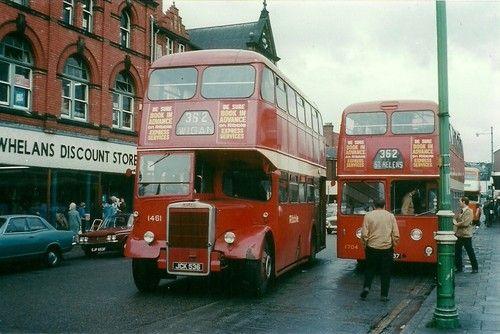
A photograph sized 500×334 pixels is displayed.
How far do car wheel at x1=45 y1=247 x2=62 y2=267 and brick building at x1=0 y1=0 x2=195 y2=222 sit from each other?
6791 millimetres

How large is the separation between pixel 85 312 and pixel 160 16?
25314 mm

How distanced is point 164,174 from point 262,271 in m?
2.53

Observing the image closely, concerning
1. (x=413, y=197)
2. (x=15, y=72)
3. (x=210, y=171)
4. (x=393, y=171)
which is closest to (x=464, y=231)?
(x=413, y=197)

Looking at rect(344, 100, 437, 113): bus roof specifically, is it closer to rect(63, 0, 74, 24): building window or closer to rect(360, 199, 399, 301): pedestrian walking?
rect(360, 199, 399, 301): pedestrian walking

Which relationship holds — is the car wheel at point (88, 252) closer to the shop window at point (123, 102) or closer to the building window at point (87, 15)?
the shop window at point (123, 102)

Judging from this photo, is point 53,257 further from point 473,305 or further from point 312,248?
point 473,305

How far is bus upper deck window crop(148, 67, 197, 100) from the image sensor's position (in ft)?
36.9

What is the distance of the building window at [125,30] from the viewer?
28797 millimetres

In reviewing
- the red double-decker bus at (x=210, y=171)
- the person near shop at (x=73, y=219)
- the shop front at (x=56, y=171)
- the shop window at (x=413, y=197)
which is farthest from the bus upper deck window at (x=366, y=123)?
the shop front at (x=56, y=171)

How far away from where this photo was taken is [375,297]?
1102 cm

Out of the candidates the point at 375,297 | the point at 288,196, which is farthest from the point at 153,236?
the point at 375,297

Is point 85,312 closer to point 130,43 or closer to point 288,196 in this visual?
point 288,196

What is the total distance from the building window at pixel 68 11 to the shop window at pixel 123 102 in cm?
383

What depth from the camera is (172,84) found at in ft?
37.3
